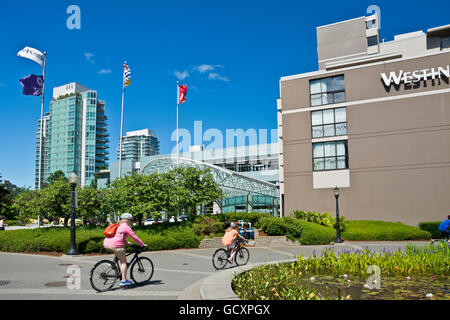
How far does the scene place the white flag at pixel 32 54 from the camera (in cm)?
2430

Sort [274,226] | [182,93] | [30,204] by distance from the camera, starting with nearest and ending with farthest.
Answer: [30,204] < [274,226] < [182,93]

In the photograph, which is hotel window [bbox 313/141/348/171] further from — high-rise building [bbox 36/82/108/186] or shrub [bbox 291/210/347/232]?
high-rise building [bbox 36/82/108/186]

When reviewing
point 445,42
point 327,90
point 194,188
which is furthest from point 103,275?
point 445,42

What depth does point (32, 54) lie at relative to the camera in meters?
24.6

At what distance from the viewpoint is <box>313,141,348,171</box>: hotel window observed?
30.7 meters

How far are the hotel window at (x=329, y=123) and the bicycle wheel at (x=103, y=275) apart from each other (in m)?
25.5

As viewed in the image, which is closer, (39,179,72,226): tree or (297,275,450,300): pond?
(297,275,450,300): pond

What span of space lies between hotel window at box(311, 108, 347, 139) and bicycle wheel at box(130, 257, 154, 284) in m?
24.5

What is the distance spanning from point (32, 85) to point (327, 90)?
74.7 ft

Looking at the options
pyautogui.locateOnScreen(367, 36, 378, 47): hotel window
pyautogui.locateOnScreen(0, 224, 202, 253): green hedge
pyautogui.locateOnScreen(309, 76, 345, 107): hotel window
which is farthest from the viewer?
pyautogui.locateOnScreen(367, 36, 378, 47): hotel window

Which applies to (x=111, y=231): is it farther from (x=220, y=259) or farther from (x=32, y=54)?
(x=32, y=54)

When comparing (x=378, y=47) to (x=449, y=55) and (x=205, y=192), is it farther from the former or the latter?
(x=205, y=192)
